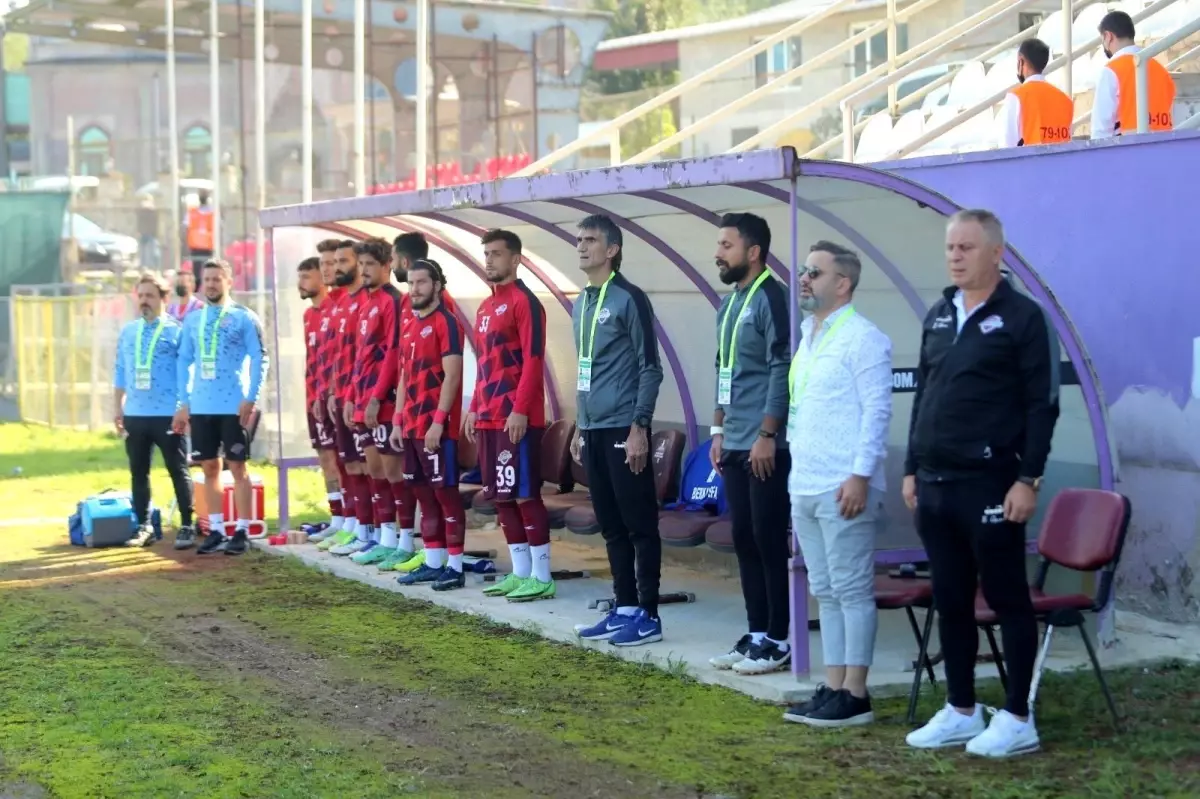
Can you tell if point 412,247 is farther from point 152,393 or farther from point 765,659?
point 765,659

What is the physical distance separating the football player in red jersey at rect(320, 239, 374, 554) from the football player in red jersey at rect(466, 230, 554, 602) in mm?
1854

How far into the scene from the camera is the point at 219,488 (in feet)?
40.6

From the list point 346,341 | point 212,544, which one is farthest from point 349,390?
point 212,544

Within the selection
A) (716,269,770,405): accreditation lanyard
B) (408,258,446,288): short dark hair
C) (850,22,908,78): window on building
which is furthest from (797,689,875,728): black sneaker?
(850,22,908,78): window on building

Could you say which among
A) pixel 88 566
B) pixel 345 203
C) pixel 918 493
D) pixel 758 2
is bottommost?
pixel 88 566

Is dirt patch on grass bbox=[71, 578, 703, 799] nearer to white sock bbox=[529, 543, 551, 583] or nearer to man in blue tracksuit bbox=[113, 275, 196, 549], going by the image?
white sock bbox=[529, 543, 551, 583]

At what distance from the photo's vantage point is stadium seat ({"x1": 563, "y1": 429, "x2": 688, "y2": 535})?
9977 millimetres

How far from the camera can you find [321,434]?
12031mm

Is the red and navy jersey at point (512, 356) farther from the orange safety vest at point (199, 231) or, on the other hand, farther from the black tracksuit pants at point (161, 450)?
the orange safety vest at point (199, 231)

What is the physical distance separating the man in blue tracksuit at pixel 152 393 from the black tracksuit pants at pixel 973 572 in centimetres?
757

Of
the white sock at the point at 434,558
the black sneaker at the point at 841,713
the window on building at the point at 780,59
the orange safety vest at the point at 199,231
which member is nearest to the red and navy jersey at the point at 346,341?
the white sock at the point at 434,558

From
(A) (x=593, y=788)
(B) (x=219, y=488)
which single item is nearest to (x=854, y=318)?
(A) (x=593, y=788)

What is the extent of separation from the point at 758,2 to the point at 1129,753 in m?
63.3

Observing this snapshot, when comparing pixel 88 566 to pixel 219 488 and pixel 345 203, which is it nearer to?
pixel 219 488
